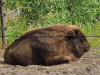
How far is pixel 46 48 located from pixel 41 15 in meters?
3.98

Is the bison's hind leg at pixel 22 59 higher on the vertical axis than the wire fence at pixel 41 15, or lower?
lower

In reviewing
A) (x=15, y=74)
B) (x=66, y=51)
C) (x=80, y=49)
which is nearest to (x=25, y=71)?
(x=15, y=74)

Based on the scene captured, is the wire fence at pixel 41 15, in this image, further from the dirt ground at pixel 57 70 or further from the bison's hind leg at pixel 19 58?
the dirt ground at pixel 57 70

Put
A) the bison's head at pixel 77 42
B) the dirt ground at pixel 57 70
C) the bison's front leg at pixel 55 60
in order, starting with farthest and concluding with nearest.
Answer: the bison's head at pixel 77 42
the bison's front leg at pixel 55 60
the dirt ground at pixel 57 70

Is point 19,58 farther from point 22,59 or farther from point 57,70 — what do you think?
point 57,70

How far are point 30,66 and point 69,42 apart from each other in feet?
3.83

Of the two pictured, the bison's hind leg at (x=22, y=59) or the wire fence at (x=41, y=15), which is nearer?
the bison's hind leg at (x=22, y=59)

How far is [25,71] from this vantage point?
5113mm

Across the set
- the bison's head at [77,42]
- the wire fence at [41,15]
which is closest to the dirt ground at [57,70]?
the bison's head at [77,42]

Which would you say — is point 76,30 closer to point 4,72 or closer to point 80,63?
point 80,63

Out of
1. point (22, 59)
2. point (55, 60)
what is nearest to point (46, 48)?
point (55, 60)

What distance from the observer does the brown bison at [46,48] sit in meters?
5.73

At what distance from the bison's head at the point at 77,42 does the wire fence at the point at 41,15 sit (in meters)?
2.19

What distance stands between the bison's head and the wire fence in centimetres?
219
